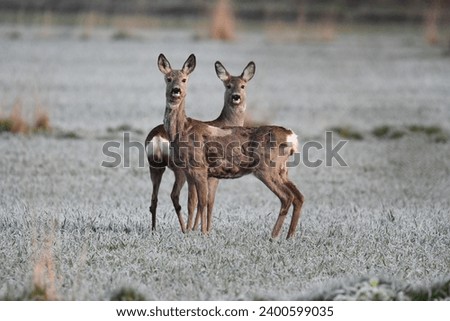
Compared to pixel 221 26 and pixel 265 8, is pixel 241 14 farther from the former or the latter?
pixel 221 26

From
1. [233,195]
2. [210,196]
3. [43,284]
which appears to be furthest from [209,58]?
[43,284]

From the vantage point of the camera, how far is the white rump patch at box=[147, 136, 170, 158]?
9.44 metres

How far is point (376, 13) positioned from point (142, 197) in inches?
1624

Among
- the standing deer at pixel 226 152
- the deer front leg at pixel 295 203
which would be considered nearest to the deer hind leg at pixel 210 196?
the standing deer at pixel 226 152

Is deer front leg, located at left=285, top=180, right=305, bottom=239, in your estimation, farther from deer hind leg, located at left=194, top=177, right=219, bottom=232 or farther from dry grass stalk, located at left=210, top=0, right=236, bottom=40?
dry grass stalk, located at left=210, top=0, right=236, bottom=40

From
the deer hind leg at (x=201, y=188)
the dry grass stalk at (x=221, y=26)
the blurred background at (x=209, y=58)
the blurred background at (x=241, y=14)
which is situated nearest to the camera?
the deer hind leg at (x=201, y=188)

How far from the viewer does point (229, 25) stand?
118 feet

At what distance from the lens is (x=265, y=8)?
52.8 m

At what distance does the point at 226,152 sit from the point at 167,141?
0.61 metres

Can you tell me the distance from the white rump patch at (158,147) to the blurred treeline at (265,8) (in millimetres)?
36324

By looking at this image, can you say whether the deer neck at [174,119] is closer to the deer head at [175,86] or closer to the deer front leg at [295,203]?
the deer head at [175,86]

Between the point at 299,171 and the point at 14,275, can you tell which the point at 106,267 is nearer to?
the point at 14,275

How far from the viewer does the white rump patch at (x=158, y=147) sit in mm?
9438
